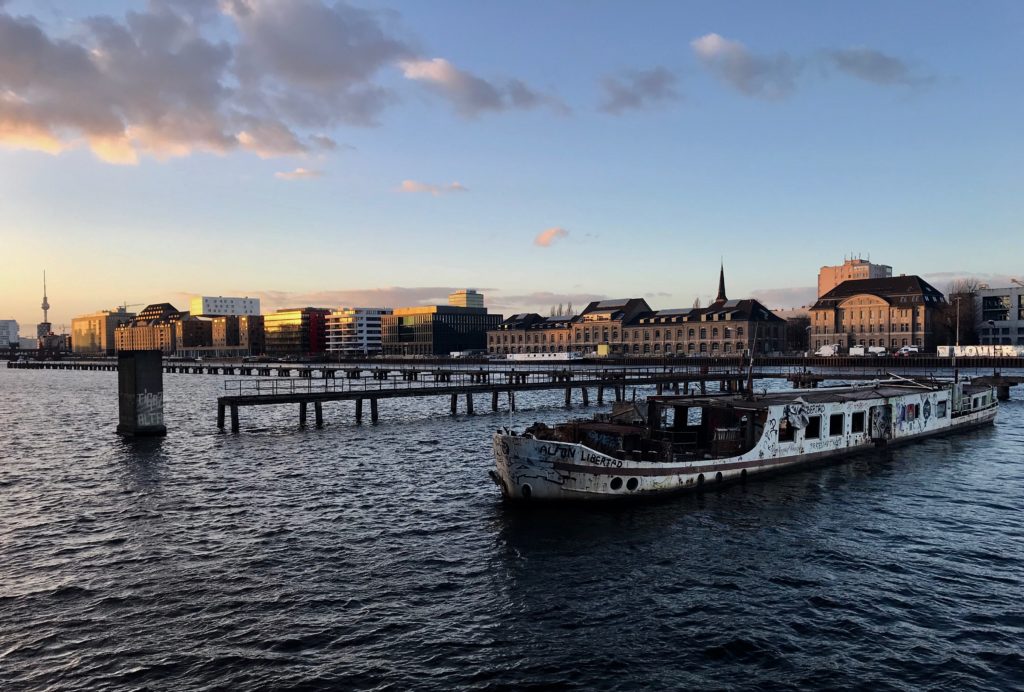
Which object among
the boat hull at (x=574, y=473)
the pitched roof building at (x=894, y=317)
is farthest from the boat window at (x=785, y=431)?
the pitched roof building at (x=894, y=317)

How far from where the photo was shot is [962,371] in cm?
14462

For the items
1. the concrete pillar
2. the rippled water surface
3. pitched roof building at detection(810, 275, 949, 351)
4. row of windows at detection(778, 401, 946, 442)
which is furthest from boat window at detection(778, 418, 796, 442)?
pitched roof building at detection(810, 275, 949, 351)

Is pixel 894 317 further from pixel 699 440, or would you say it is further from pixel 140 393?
pixel 140 393

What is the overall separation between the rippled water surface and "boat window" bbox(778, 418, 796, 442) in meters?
2.38

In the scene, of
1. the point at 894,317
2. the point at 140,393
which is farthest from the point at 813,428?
the point at 894,317

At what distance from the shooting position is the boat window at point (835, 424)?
46594mm

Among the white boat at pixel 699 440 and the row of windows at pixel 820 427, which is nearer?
the white boat at pixel 699 440

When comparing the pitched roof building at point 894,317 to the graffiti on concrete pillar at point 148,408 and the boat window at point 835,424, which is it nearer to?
the boat window at point 835,424

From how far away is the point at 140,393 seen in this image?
186ft

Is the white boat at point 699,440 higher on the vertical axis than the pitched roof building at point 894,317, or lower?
lower

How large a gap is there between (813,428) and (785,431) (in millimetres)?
3881

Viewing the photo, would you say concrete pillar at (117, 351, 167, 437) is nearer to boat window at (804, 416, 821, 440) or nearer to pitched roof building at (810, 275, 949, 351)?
boat window at (804, 416, 821, 440)

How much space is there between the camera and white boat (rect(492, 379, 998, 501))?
33.4m

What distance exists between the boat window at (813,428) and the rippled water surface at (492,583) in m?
2.95
